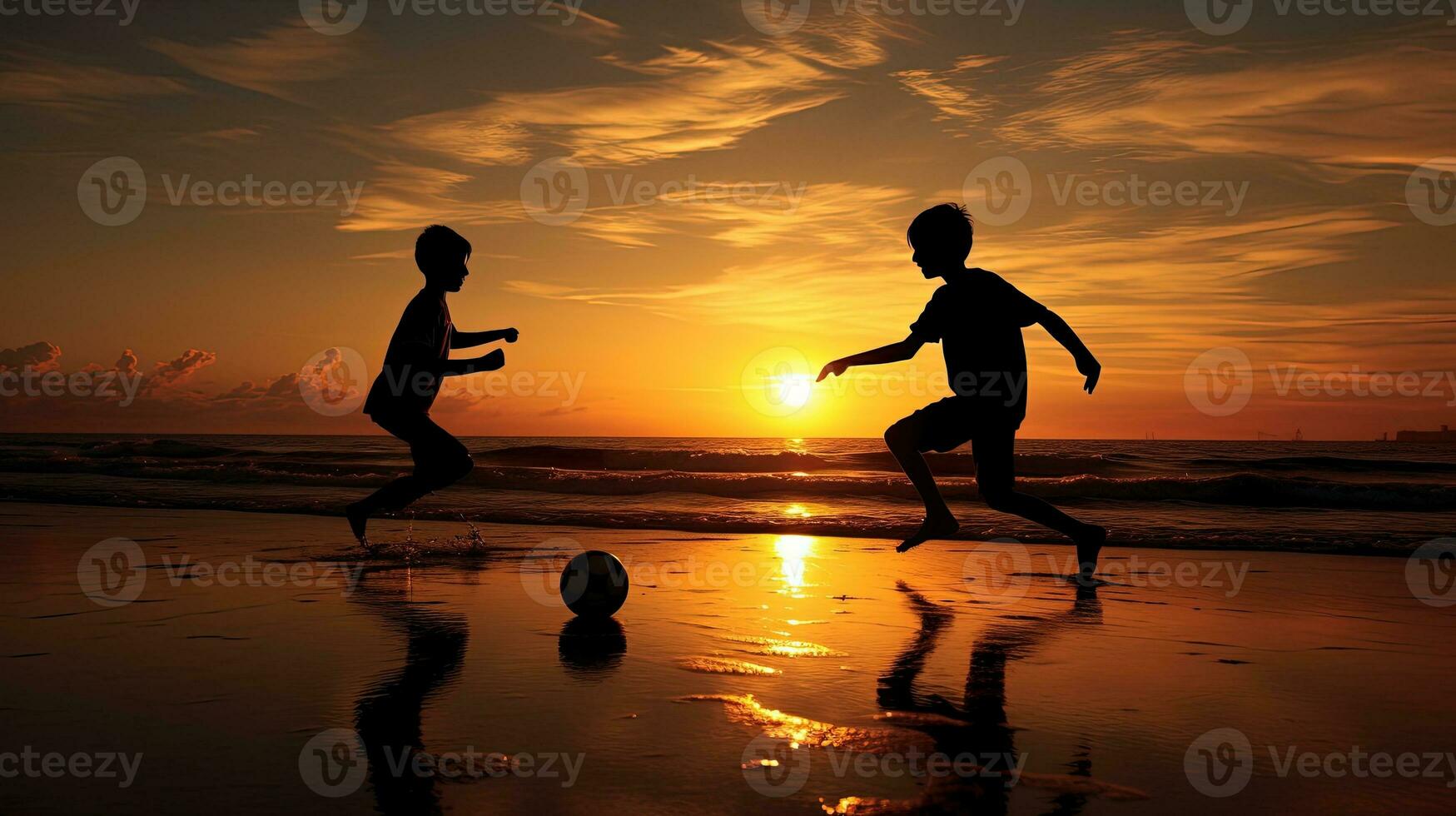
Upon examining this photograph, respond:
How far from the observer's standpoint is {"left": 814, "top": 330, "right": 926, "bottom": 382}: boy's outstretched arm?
711 cm

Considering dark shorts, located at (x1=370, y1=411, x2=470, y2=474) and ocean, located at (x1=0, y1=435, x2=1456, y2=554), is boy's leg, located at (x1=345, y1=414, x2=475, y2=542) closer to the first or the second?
dark shorts, located at (x1=370, y1=411, x2=470, y2=474)

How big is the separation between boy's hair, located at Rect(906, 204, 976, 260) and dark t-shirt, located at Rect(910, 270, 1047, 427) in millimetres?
241

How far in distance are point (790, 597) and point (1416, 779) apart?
395 centimetres

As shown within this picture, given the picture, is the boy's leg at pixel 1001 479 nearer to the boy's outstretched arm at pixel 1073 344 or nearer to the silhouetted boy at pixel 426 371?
the boy's outstretched arm at pixel 1073 344

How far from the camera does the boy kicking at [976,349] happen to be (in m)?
6.99

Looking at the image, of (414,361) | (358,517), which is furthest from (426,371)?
(358,517)

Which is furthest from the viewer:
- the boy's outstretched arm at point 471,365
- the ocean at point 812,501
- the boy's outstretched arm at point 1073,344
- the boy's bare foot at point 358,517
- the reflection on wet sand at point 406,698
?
the ocean at point 812,501

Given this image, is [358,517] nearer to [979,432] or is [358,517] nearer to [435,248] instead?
[435,248]

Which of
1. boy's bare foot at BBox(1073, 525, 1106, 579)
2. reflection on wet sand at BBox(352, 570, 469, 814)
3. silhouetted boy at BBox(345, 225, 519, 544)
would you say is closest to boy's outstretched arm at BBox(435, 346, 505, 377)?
silhouetted boy at BBox(345, 225, 519, 544)

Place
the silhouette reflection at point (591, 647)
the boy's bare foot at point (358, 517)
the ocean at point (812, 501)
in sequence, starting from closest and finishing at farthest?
1. the silhouette reflection at point (591, 647)
2. the boy's bare foot at point (358, 517)
3. the ocean at point (812, 501)

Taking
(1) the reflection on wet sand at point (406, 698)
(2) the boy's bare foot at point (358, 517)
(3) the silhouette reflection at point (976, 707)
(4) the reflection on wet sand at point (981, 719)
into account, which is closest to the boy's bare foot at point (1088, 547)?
(3) the silhouette reflection at point (976, 707)

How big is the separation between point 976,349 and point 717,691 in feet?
12.7

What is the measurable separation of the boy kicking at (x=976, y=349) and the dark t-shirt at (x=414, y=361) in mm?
3442

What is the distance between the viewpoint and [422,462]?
8.39 meters
